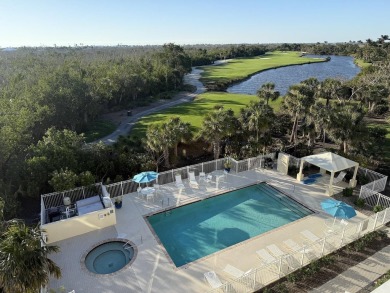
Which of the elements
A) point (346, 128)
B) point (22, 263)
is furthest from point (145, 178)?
point (346, 128)

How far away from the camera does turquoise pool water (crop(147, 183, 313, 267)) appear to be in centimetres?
1536

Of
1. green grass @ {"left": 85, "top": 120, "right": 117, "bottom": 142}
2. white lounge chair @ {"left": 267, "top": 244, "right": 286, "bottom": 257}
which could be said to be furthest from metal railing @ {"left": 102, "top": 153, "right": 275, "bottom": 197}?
green grass @ {"left": 85, "top": 120, "right": 117, "bottom": 142}

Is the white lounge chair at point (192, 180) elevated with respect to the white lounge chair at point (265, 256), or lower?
elevated

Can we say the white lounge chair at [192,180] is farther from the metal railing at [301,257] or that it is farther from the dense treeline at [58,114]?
the metal railing at [301,257]

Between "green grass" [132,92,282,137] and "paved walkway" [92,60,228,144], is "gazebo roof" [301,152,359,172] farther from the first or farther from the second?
"paved walkway" [92,60,228,144]

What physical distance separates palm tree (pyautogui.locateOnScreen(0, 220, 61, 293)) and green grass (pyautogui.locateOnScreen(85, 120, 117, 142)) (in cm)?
2773

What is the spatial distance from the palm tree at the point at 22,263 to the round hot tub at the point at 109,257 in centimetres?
418

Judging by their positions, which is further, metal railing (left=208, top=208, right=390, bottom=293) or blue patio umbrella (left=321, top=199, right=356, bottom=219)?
blue patio umbrella (left=321, top=199, right=356, bottom=219)

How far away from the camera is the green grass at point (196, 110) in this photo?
126 feet

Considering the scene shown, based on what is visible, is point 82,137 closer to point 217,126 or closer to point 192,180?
point 192,180

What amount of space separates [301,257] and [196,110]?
34.5 meters

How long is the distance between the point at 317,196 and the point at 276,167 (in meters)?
4.89

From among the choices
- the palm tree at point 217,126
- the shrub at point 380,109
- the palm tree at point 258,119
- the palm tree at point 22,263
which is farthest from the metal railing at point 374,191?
the shrub at point 380,109

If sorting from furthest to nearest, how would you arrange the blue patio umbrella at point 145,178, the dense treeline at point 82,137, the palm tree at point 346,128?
1. the palm tree at point 346,128
2. the dense treeline at point 82,137
3. the blue patio umbrella at point 145,178
